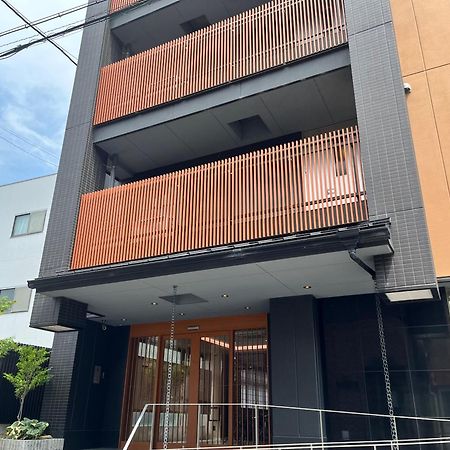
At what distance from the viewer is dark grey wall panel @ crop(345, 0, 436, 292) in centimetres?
604

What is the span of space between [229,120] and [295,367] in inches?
209

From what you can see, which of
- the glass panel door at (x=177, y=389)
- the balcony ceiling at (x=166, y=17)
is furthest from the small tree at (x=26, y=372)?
the balcony ceiling at (x=166, y=17)

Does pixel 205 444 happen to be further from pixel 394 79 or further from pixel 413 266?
pixel 394 79

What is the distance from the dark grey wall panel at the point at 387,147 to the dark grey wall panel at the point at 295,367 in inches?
106

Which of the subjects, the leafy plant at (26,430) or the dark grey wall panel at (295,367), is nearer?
the dark grey wall panel at (295,367)

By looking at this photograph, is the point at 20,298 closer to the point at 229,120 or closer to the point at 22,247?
the point at 22,247

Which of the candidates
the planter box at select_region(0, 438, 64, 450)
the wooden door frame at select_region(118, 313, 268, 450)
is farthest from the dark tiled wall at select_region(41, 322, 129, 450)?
the planter box at select_region(0, 438, 64, 450)

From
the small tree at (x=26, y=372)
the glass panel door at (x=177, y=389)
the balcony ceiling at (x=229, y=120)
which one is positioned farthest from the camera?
the glass panel door at (x=177, y=389)

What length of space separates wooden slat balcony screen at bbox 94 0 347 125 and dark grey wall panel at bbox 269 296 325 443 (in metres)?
4.82

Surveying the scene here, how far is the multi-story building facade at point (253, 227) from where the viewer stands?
274 inches

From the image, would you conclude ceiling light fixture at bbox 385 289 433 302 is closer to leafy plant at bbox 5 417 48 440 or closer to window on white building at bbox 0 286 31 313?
leafy plant at bbox 5 417 48 440

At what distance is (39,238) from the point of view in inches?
702

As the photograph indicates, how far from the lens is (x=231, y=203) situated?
779cm

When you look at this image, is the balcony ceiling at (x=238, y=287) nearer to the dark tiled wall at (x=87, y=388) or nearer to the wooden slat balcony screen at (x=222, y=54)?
the dark tiled wall at (x=87, y=388)
